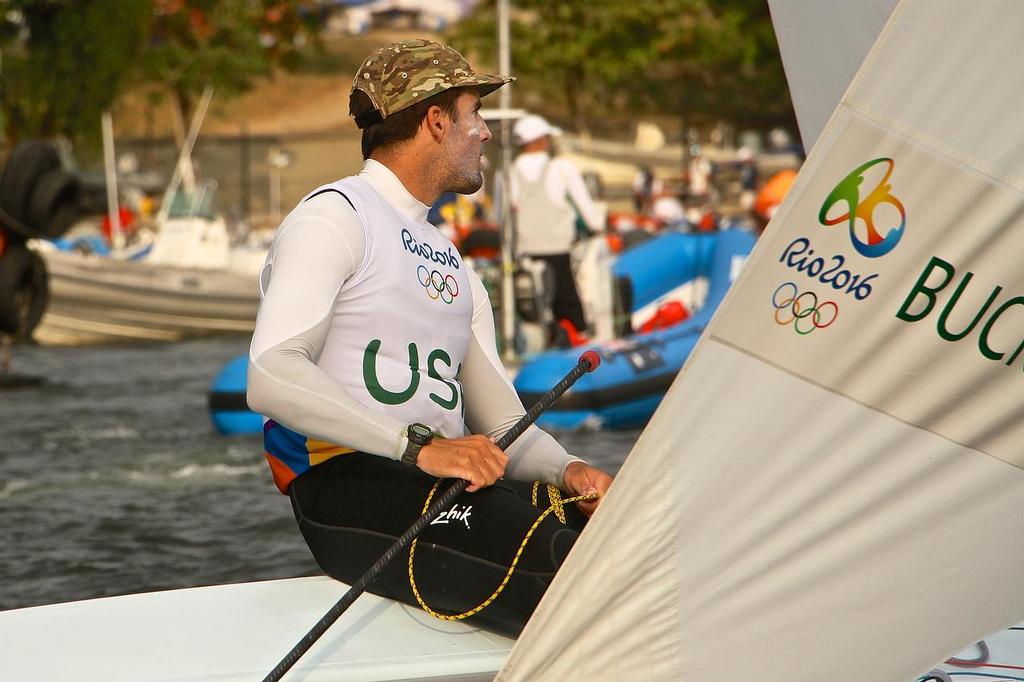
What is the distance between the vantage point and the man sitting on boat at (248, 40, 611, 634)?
2969 millimetres

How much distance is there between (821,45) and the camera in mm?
4207

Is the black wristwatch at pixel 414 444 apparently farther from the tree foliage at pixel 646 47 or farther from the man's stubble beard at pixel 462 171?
the tree foliage at pixel 646 47

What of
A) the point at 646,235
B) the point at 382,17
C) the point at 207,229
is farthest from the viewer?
the point at 382,17

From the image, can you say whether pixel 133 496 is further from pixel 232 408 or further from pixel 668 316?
pixel 668 316

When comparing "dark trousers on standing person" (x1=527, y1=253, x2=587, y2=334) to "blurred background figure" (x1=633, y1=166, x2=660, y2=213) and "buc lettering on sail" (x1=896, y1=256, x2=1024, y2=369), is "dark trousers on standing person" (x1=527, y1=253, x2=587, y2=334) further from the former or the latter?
"blurred background figure" (x1=633, y1=166, x2=660, y2=213)

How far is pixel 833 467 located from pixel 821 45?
6.13 ft

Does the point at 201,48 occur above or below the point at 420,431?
below

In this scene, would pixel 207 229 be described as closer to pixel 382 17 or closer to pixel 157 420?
pixel 157 420

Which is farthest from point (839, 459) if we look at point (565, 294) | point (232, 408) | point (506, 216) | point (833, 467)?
point (506, 216)

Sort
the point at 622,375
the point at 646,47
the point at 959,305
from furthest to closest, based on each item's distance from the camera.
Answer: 1. the point at 646,47
2. the point at 622,375
3. the point at 959,305

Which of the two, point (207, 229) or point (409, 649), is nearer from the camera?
point (409, 649)

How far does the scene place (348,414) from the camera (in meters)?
2.95

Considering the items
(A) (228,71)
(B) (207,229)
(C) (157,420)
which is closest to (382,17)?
(A) (228,71)

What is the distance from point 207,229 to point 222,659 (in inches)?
782
